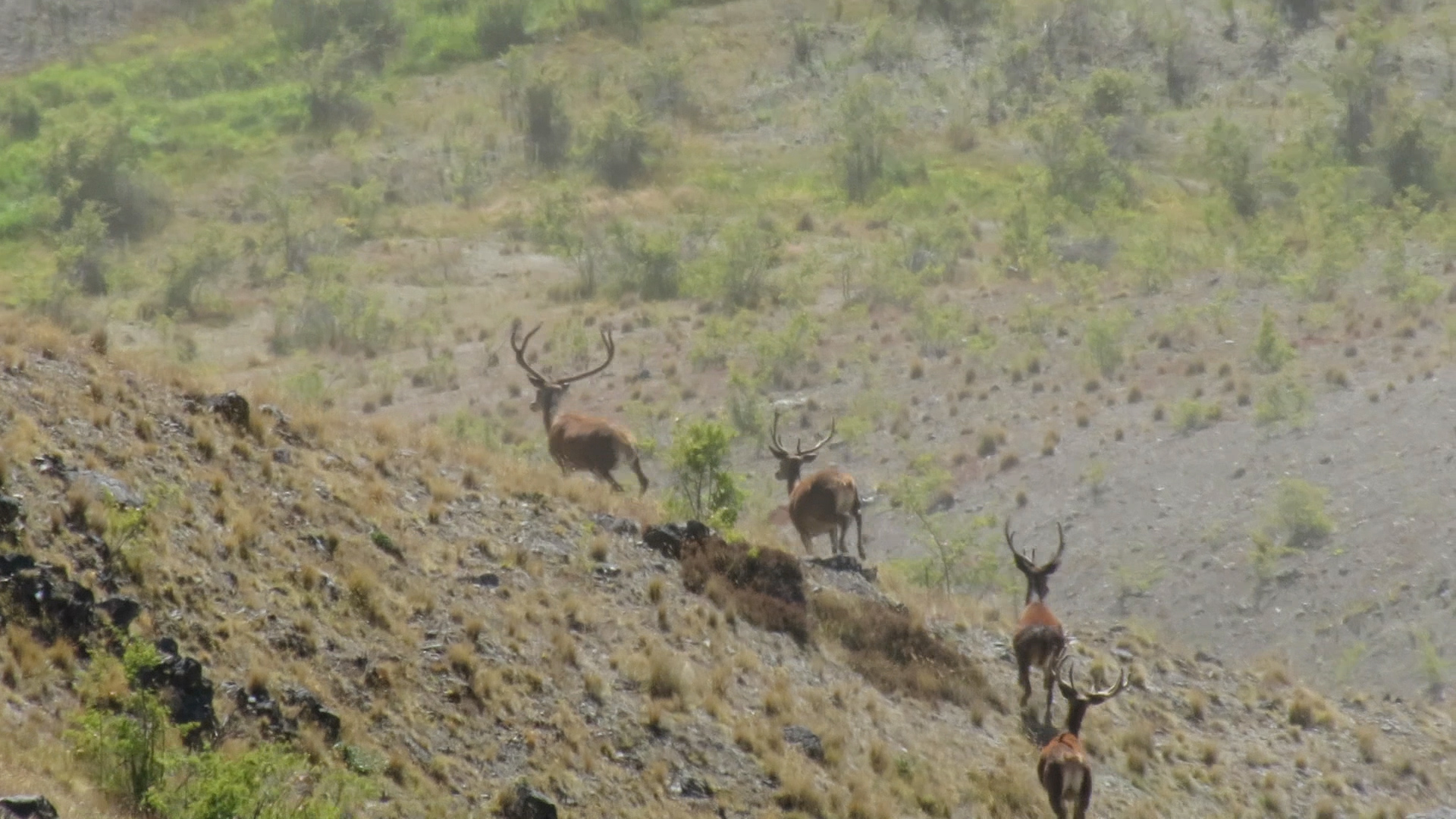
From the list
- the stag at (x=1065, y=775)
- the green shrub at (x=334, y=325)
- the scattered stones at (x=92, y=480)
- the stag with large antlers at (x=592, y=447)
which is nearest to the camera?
the scattered stones at (x=92, y=480)

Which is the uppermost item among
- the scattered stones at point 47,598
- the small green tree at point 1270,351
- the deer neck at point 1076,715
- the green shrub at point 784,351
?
the scattered stones at point 47,598

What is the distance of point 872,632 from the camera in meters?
18.6

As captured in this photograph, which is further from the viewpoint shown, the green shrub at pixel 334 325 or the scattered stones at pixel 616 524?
the green shrub at pixel 334 325

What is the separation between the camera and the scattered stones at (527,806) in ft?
41.8

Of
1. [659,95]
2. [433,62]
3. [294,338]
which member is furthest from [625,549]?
[433,62]

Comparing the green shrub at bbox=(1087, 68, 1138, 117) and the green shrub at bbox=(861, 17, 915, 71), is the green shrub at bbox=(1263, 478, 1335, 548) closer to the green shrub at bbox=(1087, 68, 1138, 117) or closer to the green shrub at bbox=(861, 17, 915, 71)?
the green shrub at bbox=(1087, 68, 1138, 117)

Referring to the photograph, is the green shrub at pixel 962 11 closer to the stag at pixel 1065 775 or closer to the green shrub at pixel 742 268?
the green shrub at pixel 742 268

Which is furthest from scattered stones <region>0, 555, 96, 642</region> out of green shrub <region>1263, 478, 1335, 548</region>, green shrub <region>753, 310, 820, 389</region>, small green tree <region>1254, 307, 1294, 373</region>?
small green tree <region>1254, 307, 1294, 373</region>

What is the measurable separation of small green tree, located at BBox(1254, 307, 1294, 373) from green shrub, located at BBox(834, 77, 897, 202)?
20990 mm

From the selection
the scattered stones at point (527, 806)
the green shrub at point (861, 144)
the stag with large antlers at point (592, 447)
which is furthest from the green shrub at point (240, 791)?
the green shrub at point (861, 144)

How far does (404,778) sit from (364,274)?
37.3m

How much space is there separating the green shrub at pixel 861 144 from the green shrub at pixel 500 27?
16.5 metres

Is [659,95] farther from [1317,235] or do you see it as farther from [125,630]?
[125,630]

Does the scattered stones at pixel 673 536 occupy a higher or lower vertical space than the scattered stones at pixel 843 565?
higher
